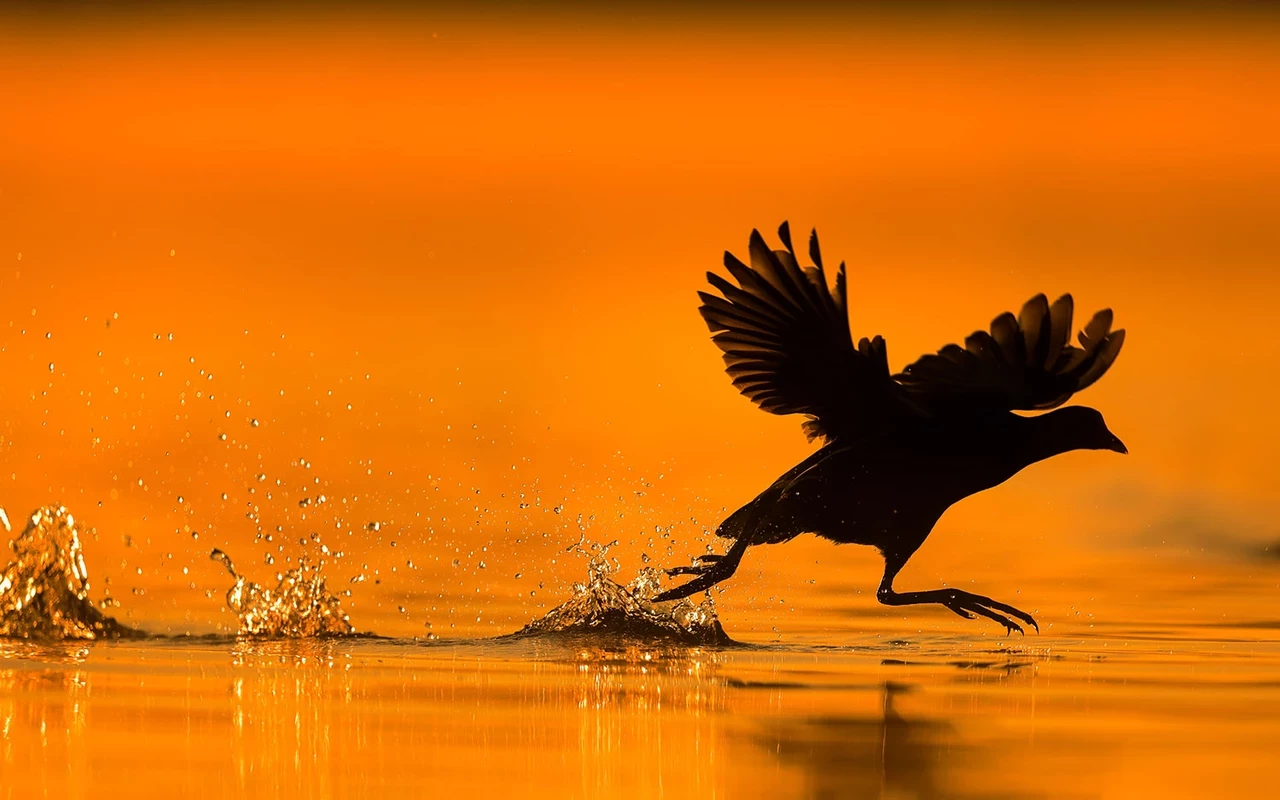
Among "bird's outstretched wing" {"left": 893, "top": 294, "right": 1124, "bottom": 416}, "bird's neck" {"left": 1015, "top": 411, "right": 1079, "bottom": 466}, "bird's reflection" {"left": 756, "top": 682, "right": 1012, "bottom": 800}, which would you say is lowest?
"bird's reflection" {"left": 756, "top": 682, "right": 1012, "bottom": 800}

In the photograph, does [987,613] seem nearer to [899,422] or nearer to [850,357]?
[899,422]

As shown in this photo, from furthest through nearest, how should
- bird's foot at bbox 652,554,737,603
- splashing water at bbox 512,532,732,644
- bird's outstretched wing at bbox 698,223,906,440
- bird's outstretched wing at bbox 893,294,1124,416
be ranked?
splashing water at bbox 512,532,732,644 < bird's outstretched wing at bbox 893,294,1124,416 < bird's foot at bbox 652,554,737,603 < bird's outstretched wing at bbox 698,223,906,440

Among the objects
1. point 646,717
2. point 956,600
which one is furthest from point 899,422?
point 646,717

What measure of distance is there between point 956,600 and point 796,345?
163 cm

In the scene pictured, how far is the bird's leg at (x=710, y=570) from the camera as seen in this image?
1035cm

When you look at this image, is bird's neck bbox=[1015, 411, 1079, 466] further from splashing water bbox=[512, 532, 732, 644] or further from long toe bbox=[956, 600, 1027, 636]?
splashing water bbox=[512, 532, 732, 644]

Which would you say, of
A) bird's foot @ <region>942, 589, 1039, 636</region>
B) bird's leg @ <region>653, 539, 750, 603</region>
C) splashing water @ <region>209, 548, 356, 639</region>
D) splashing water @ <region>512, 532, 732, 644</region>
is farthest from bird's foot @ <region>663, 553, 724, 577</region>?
splashing water @ <region>209, 548, 356, 639</region>

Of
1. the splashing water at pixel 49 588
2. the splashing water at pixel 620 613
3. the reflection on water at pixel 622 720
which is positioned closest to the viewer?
the reflection on water at pixel 622 720

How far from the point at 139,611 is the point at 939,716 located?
17.8ft

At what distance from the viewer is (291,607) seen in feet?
37.4

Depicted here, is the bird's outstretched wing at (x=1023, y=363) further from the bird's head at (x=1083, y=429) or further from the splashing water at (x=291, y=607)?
the splashing water at (x=291, y=607)

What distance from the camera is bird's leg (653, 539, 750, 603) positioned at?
10.4m

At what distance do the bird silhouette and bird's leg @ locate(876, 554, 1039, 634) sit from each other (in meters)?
0.01

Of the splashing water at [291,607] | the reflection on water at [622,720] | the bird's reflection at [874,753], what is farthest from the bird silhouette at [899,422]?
the bird's reflection at [874,753]
